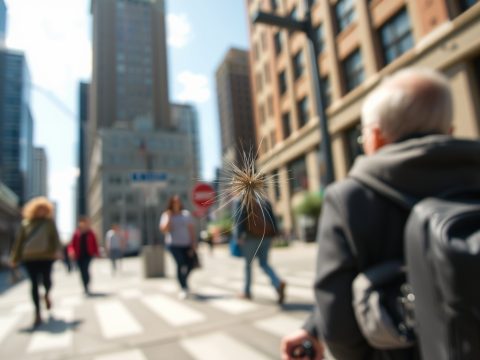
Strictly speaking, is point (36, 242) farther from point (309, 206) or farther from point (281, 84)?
point (309, 206)

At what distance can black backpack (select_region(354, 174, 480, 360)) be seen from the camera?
67cm

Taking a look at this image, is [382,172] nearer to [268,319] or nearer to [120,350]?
[120,350]

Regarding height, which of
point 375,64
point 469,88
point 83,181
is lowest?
point 469,88

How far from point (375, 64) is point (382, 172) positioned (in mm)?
15517

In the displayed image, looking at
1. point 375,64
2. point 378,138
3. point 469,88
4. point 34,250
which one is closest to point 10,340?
point 34,250

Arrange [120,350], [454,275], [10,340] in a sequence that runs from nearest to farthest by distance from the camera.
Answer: [454,275], [120,350], [10,340]

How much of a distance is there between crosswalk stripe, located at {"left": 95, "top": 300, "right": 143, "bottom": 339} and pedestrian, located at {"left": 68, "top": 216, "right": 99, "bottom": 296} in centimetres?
150

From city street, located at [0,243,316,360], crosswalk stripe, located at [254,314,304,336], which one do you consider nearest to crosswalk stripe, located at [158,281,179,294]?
city street, located at [0,243,316,360]

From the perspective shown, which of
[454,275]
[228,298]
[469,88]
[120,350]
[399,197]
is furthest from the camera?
[469,88]

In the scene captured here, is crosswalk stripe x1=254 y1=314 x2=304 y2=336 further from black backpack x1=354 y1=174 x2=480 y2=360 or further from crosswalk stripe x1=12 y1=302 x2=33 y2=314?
crosswalk stripe x1=12 y1=302 x2=33 y2=314

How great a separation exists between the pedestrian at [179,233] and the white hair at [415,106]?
4966 millimetres

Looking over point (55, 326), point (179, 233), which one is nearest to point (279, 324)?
point (179, 233)

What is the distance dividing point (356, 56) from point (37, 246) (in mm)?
15670

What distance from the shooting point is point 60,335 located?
13.2ft
